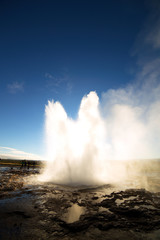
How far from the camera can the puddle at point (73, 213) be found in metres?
5.79

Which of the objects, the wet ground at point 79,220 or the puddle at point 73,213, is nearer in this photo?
the wet ground at point 79,220

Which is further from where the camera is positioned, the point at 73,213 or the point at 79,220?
the point at 73,213

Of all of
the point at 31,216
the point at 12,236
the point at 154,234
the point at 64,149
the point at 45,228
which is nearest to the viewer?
the point at 12,236

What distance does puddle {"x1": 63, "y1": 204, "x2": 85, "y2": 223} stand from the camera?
579 centimetres

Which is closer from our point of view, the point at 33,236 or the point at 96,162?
the point at 33,236

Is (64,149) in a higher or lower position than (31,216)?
higher

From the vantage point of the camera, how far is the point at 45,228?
502 cm

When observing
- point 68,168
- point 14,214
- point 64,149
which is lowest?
point 14,214

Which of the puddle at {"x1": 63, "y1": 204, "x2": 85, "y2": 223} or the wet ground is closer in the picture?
the wet ground

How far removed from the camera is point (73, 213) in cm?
647

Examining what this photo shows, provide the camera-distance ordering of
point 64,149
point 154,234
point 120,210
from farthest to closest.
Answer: point 64,149 < point 120,210 < point 154,234

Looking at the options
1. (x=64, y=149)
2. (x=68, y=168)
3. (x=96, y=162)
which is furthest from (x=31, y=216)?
(x=96, y=162)

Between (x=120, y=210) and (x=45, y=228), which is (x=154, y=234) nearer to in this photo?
(x=120, y=210)

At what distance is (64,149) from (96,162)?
6.18 metres
